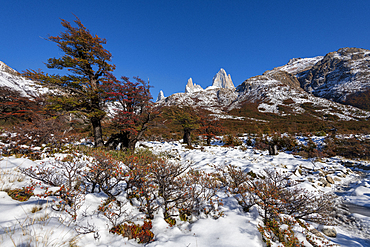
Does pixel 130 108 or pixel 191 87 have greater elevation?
pixel 191 87

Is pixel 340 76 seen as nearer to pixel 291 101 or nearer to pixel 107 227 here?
pixel 291 101

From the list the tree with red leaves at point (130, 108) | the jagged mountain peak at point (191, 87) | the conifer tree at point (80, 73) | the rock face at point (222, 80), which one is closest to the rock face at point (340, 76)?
the tree with red leaves at point (130, 108)

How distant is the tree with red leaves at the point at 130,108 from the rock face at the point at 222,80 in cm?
18971

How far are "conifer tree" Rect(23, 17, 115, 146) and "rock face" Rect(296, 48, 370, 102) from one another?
86.5 meters

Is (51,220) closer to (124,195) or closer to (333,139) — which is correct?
(124,195)

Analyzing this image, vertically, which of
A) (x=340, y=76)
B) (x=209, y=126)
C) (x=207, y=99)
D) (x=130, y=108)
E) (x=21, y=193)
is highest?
(x=340, y=76)

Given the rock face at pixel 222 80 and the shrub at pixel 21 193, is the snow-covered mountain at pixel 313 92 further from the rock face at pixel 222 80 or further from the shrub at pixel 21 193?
the rock face at pixel 222 80

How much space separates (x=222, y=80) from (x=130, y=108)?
19927cm

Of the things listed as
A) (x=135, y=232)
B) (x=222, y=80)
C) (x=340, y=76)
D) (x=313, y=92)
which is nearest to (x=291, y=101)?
(x=313, y=92)

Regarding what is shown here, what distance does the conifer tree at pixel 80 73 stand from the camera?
748 centimetres

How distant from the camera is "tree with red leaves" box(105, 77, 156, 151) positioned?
7.98 m

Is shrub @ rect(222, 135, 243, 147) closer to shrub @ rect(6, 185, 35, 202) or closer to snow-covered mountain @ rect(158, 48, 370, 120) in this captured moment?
shrub @ rect(6, 185, 35, 202)

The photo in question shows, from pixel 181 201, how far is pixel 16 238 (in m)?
2.84

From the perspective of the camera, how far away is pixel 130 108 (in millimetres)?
8609
